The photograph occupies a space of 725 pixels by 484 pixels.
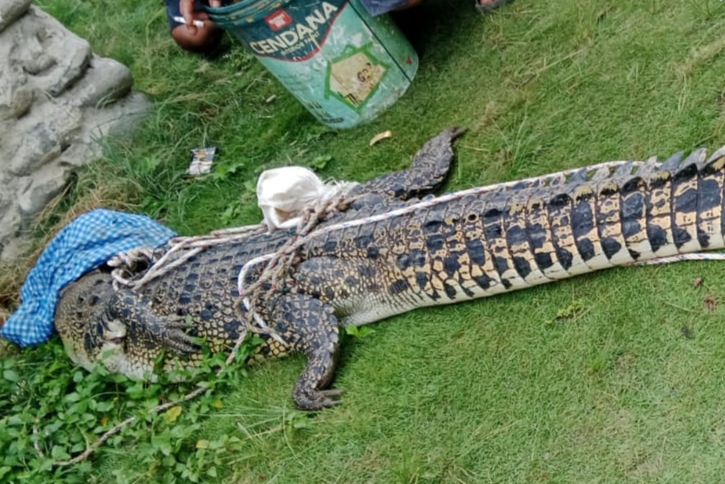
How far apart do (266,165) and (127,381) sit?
144 centimetres

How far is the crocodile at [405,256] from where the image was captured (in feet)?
8.20

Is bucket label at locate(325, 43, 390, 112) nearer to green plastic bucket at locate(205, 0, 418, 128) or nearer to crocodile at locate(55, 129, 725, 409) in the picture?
green plastic bucket at locate(205, 0, 418, 128)

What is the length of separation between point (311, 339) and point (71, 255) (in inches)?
62.2

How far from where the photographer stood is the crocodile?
8.20 ft

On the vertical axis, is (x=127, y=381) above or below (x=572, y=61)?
above

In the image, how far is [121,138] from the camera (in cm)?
491

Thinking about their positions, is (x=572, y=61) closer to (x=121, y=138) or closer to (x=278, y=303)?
(x=278, y=303)

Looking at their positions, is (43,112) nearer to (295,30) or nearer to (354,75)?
(295,30)

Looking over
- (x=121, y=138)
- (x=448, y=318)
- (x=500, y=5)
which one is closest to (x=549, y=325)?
(x=448, y=318)

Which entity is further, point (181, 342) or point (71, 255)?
point (71, 255)

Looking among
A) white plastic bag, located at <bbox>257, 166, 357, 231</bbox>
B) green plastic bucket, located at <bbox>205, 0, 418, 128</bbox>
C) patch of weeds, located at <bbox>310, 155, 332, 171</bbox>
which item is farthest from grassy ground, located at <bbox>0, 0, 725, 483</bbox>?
white plastic bag, located at <bbox>257, 166, 357, 231</bbox>

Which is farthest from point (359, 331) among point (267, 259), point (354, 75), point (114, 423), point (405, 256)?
point (354, 75)

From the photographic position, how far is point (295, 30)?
3828mm

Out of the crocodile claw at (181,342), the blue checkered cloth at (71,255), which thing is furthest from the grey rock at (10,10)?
the crocodile claw at (181,342)
